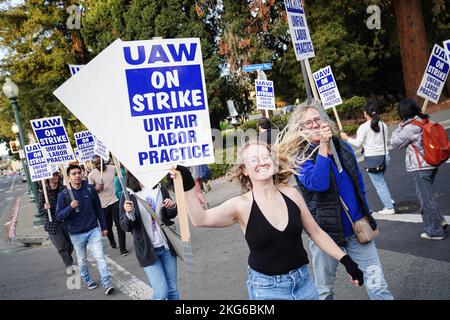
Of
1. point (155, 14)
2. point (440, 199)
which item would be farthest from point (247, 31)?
point (440, 199)

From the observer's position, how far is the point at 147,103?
9.75 ft

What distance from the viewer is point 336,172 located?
121 inches

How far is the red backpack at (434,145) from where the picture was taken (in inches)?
196

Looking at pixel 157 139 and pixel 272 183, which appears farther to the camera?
pixel 157 139

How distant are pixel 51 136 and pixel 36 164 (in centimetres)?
241

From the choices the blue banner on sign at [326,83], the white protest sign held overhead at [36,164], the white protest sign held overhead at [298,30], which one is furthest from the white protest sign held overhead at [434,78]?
the white protest sign held overhead at [36,164]

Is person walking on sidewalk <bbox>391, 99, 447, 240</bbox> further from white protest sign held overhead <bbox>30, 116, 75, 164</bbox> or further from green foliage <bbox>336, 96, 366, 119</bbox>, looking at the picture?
green foliage <bbox>336, 96, 366, 119</bbox>

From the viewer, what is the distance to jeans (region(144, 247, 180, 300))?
149 inches

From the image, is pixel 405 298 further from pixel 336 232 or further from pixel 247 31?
A: pixel 247 31

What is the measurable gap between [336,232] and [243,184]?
867 millimetres

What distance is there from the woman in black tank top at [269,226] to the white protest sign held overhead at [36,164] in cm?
767

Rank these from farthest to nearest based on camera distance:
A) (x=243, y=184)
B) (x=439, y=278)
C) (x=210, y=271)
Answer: (x=210, y=271) < (x=439, y=278) < (x=243, y=184)

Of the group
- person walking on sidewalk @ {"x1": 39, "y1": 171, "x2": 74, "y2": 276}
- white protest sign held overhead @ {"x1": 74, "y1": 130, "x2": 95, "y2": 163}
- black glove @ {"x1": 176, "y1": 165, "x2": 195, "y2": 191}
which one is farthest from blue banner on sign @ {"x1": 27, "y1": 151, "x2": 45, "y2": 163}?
black glove @ {"x1": 176, "y1": 165, "x2": 195, "y2": 191}
